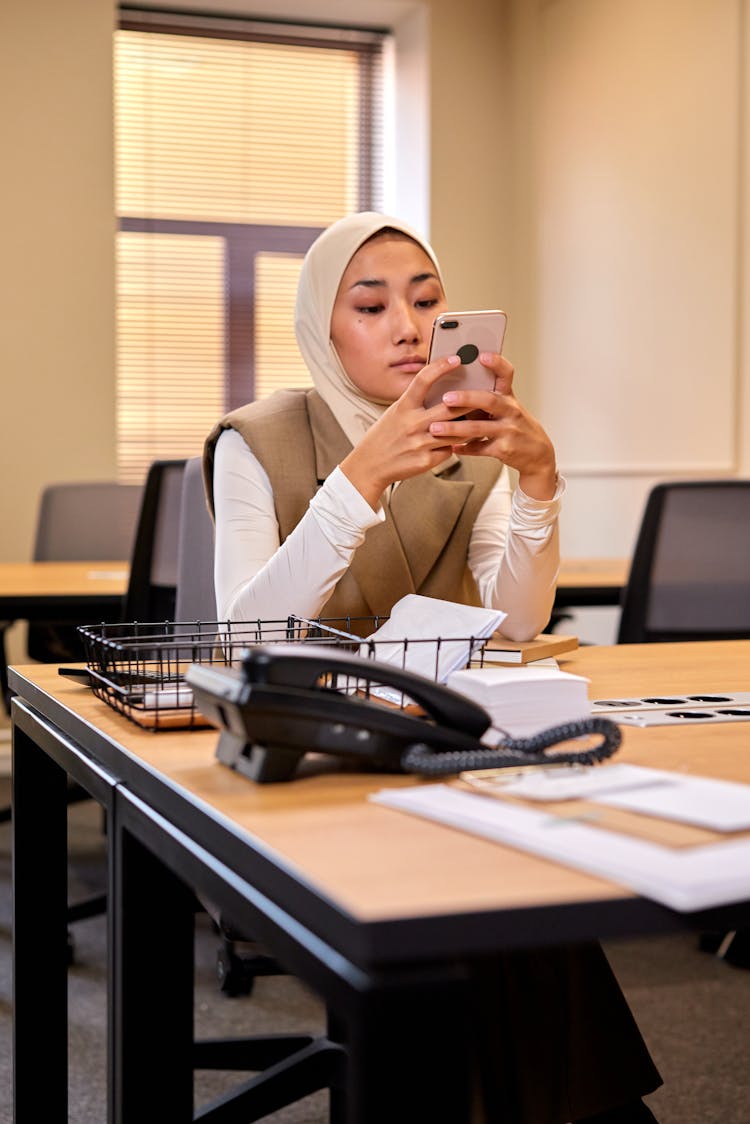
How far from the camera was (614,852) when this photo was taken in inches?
23.7

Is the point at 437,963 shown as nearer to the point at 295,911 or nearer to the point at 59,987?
the point at 295,911

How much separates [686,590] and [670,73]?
253 centimetres

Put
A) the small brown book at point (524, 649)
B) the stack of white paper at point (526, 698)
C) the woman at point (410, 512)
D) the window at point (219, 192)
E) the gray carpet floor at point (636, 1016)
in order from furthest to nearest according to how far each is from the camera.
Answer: the window at point (219, 192) → the gray carpet floor at point (636, 1016) → the small brown book at point (524, 649) → the woman at point (410, 512) → the stack of white paper at point (526, 698)

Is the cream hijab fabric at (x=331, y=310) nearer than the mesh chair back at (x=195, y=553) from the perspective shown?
Yes

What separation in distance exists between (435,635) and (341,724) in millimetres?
336

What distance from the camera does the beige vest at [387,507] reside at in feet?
5.41

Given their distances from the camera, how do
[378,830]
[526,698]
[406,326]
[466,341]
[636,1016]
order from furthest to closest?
[636,1016] < [406,326] < [466,341] < [526,698] < [378,830]

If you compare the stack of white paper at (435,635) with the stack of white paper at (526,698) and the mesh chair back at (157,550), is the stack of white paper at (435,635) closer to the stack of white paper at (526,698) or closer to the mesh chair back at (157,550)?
the stack of white paper at (526,698)

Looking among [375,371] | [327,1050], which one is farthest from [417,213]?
[327,1050]

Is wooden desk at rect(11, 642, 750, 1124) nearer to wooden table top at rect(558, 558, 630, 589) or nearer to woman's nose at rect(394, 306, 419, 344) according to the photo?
woman's nose at rect(394, 306, 419, 344)

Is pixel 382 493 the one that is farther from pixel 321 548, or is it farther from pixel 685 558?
pixel 685 558

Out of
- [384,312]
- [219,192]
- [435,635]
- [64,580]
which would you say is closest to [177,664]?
[435,635]


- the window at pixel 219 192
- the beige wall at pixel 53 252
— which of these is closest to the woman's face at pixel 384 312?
the beige wall at pixel 53 252

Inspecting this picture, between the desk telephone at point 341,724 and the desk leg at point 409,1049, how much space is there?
24 centimetres
